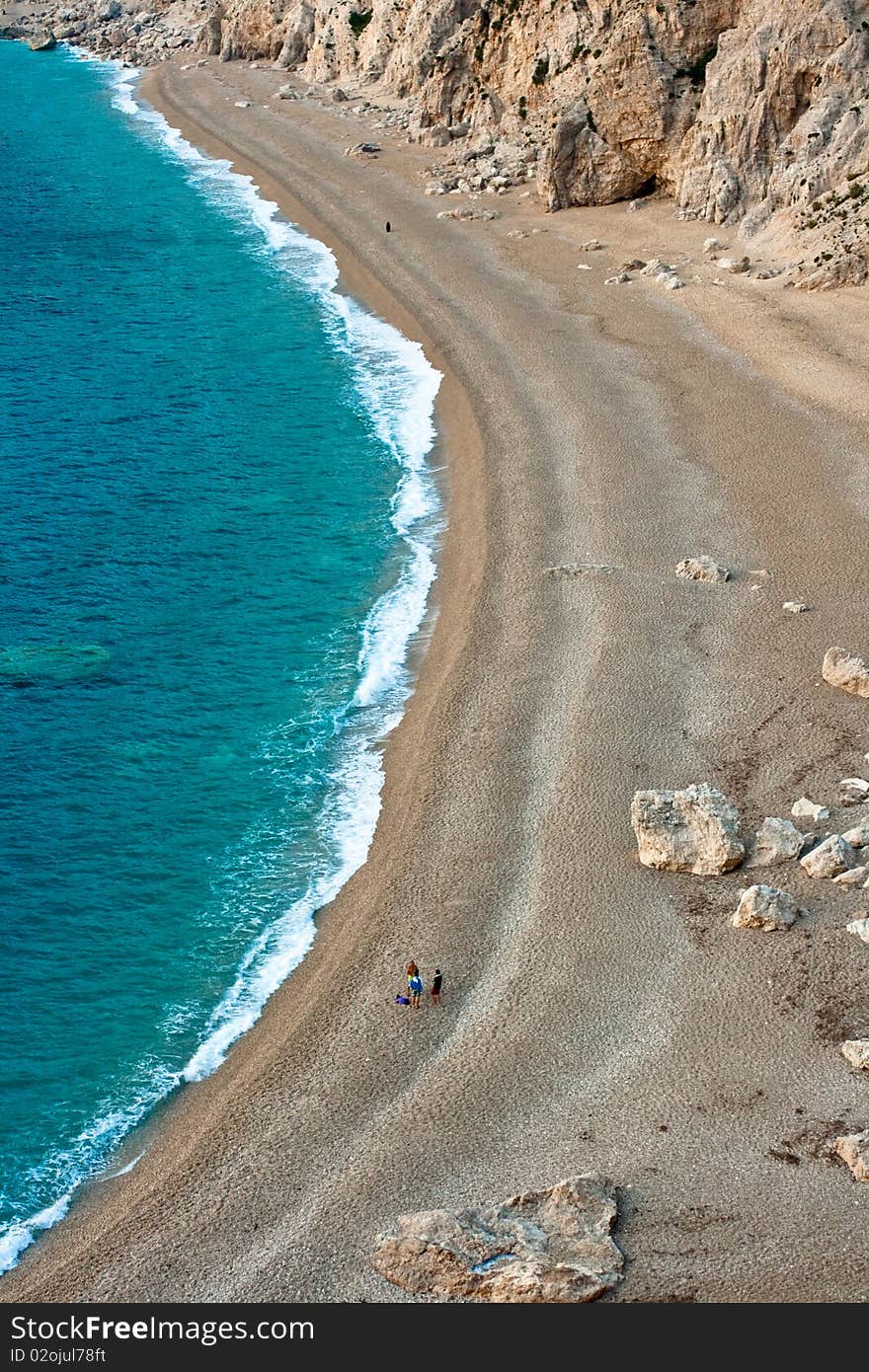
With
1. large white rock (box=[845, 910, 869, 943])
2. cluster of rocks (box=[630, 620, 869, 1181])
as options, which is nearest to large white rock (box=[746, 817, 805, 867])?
cluster of rocks (box=[630, 620, 869, 1181])

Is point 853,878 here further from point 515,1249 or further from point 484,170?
point 484,170

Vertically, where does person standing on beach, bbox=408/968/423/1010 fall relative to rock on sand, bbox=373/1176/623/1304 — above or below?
above

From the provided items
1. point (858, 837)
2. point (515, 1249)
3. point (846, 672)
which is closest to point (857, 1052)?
point (858, 837)

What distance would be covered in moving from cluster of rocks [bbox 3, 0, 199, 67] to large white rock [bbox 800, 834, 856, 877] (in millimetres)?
127642

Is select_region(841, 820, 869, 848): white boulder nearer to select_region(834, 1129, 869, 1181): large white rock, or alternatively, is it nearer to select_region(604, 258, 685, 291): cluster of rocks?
select_region(834, 1129, 869, 1181): large white rock

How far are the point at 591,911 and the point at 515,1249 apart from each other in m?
9.72

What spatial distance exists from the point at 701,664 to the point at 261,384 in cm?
3061

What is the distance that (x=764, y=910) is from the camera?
104ft

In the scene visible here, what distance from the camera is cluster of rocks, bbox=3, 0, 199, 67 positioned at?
143875mm

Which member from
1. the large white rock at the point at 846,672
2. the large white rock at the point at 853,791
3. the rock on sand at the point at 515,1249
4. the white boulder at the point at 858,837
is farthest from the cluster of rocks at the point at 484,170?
the rock on sand at the point at 515,1249

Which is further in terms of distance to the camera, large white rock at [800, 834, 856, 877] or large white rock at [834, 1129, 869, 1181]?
large white rock at [800, 834, 856, 877]

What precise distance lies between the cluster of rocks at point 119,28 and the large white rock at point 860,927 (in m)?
130

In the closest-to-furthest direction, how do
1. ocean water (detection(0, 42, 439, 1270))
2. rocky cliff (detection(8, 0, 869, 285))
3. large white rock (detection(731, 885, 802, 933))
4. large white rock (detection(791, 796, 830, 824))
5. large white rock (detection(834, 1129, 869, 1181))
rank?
1. large white rock (detection(834, 1129, 869, 1181))
2. large white rock (detection(731, 885, 802, 933))
3. ocean water (detection(0, 42, 439, 1270))
4. large white rock (detection(791, 796, 830, 824))
5. rocky cliff (detection(8, 0, 869, 285))

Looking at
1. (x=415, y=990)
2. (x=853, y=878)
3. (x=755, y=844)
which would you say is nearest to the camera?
(x=415, y=990)
